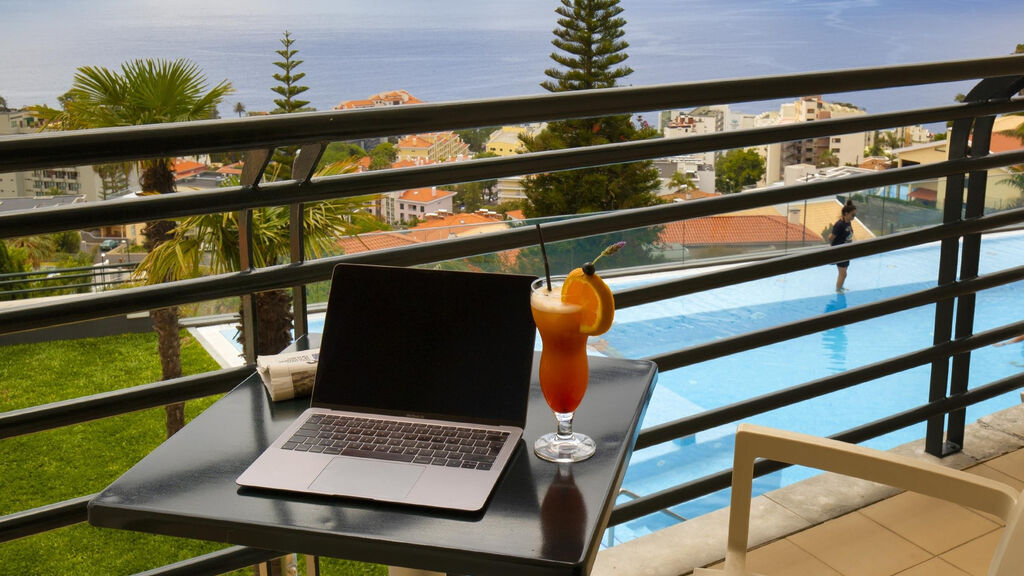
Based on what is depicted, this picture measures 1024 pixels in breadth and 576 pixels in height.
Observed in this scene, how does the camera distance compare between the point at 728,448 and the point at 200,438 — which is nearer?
the point at 200,438

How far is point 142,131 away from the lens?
1.03m

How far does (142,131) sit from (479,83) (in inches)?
1685

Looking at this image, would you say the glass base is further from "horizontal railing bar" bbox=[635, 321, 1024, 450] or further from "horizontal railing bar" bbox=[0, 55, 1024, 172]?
"horizontal railing bar" bbox=[635, 321, 1024, 450]

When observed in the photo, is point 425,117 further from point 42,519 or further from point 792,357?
point 792,357

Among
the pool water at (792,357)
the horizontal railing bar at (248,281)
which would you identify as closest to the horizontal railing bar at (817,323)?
the horizontal railing bar at (248,281)

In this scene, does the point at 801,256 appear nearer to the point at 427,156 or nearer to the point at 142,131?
the point at 142,131

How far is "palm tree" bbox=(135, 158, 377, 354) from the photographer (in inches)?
313

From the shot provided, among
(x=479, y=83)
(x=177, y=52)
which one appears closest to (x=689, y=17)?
(x=479, y=83)

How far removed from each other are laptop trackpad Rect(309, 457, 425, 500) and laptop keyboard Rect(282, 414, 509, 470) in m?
0.01

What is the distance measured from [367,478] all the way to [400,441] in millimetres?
77

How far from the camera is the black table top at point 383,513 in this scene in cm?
77

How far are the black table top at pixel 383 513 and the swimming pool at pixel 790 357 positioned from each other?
16.0ft

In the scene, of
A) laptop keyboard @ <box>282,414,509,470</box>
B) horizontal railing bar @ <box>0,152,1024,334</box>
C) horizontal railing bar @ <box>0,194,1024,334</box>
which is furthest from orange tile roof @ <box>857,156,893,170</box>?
laptop keyboard @ <box>282,414,509,470</box>

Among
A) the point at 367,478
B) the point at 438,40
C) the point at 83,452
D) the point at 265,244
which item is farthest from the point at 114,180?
the point at 367,478
